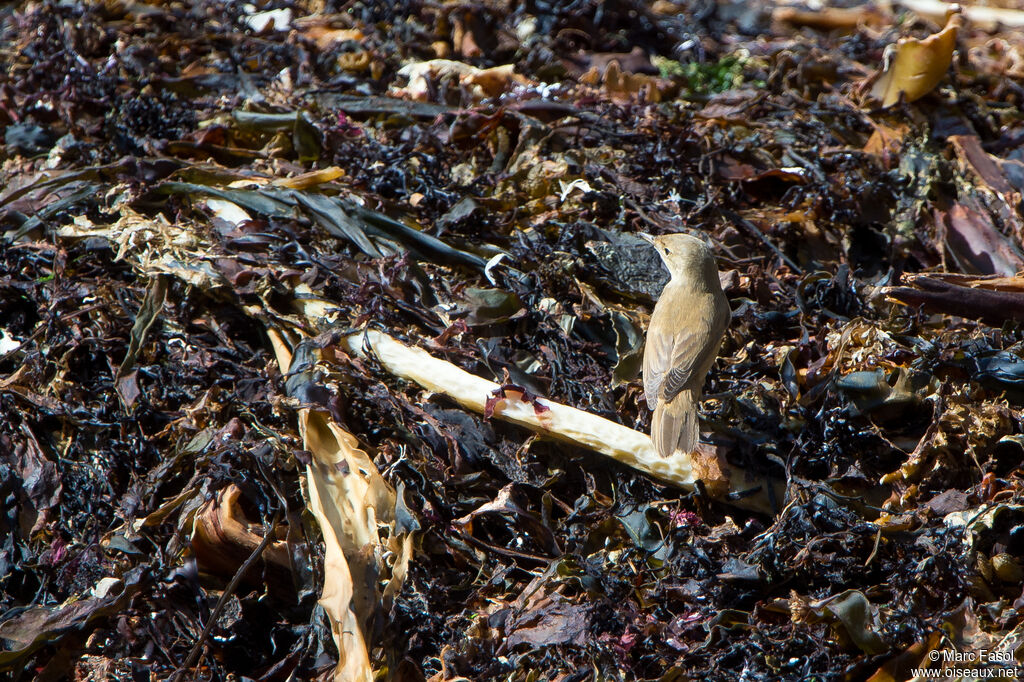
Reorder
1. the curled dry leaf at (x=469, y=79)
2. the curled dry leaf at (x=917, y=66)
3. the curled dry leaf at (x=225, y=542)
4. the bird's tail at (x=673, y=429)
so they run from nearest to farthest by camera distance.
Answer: the curled dry leaf at (x=225, y=542) < the bird's tail at (x=673, y=429) < the curled dry leaf at (x=917, y=66) < the curled dry leaf at (x=469, y=79)

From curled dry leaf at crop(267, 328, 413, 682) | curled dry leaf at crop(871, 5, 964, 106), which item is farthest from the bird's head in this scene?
curled dry leaf at crop(871, 5, 964, 106)

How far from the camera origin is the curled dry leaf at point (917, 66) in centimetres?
371

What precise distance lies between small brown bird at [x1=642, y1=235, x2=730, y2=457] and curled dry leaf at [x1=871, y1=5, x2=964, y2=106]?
161 cm

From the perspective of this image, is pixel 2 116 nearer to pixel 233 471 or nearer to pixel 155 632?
pixel 233 471

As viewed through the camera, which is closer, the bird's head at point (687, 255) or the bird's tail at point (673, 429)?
the bird's tail at point (673, 429)

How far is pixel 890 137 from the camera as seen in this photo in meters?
3.71

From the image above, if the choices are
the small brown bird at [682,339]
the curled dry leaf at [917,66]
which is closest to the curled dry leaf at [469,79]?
the small brown bird at [682,339]

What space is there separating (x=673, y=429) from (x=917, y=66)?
2.40 meters

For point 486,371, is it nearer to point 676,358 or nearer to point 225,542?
point 676,358

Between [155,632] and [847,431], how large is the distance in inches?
85.0

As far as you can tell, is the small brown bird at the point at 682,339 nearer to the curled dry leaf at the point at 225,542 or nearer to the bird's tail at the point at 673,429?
the bird's tail at the point at 673,429

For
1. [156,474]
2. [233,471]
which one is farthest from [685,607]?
[156,474]

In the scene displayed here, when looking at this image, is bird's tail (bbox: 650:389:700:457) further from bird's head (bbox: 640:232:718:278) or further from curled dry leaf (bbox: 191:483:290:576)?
curled dry leaf (bbox: 191:483:290:576)

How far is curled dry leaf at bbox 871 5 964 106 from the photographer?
371 centimetres
